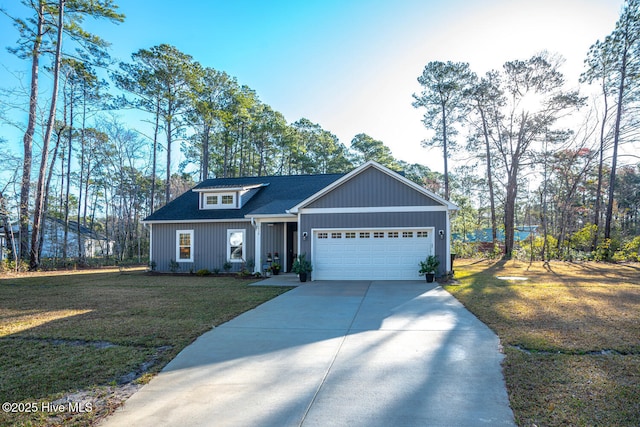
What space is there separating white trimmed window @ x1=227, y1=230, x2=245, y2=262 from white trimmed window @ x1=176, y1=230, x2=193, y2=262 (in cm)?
189

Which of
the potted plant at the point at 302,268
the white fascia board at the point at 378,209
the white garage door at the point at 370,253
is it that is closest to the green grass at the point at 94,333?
the potted plant at the point at 302,268

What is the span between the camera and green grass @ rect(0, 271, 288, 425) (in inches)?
147

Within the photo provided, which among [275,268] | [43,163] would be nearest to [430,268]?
[275,268]

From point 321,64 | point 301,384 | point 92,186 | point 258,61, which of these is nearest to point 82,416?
point 301,384

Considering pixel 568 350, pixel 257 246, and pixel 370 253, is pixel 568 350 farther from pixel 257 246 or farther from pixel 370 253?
pixel 257 246

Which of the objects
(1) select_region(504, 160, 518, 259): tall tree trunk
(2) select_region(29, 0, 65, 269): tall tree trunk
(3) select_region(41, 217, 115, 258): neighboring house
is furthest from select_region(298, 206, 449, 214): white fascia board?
(3) select_region(41, 217, 115, 258): neighboring house

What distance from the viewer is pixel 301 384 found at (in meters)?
3.79

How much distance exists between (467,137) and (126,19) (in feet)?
73.6

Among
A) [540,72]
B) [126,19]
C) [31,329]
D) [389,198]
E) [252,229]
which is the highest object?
[126,19]

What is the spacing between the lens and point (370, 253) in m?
13.1

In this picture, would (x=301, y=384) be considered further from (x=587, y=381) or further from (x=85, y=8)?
(x=85, y=8)

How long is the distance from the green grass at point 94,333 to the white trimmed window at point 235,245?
4010 millimetres

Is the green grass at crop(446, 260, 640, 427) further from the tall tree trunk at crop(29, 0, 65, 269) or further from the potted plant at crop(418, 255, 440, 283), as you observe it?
the tall tree trunk at crop(29, 0, 65, 269)

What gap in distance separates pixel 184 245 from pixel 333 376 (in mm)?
13816
